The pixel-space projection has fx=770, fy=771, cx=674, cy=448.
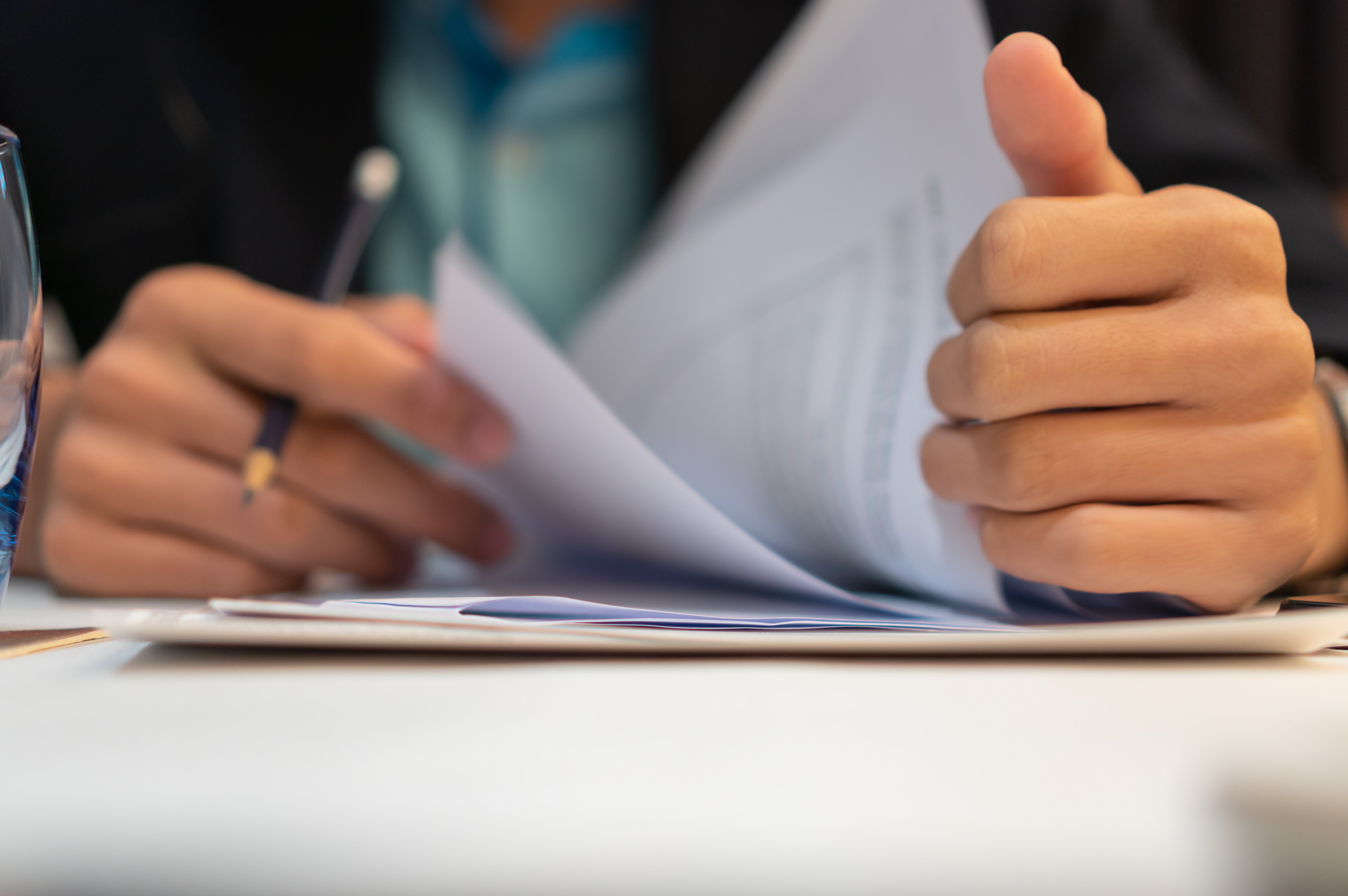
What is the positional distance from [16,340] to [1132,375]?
33cm

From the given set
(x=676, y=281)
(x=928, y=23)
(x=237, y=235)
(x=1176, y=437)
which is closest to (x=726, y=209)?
(x=676, y=281)

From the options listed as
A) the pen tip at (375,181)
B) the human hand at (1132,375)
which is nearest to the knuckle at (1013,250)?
the human hand at (1132,375)

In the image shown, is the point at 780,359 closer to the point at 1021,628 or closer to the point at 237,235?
the point at 1021,628

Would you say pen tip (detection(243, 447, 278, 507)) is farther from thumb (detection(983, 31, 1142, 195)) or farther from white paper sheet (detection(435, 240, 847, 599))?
thumb (detection(983, 31, 1142, 195))

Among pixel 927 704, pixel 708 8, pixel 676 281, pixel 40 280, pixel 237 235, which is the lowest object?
pixel 927 704

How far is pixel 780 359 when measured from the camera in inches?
14.5

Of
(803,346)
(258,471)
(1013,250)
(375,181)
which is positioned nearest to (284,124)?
(375,181)

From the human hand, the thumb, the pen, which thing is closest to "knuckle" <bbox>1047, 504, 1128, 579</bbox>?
the human hand

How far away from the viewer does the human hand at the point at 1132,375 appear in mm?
231

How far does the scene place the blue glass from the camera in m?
0.22

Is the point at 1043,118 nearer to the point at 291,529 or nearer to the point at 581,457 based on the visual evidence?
the point at 581,457

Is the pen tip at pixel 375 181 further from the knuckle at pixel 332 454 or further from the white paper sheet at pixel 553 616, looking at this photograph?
the white paper sheet at pixel 553 616

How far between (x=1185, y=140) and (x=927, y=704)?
0.57 meters

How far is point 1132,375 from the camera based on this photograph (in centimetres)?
23
